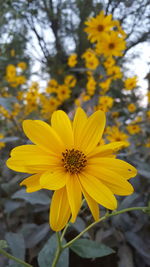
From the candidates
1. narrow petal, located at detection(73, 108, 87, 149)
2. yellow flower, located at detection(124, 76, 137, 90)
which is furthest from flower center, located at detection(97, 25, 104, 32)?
narrow petal, located at detection(73, 108, 87, 149)

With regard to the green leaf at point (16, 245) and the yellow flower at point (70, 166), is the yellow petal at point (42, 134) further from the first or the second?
the green leaf at point (16, 245)

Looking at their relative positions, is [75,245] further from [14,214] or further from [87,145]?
[14,214]

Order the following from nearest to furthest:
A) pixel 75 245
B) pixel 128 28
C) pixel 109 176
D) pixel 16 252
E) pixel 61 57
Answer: pixel 109 176 < pixel 75 245 < pixel 16 252 < pixel 128 28 < pixel 61 57

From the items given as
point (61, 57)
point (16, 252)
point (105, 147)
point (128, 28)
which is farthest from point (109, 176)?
point (61, 57)

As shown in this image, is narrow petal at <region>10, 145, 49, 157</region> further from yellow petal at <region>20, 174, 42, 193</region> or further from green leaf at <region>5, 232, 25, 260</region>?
green leaf at <region>5, 232, 25, 260</region>

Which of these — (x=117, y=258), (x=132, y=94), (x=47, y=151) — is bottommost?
(x=117, y=258)

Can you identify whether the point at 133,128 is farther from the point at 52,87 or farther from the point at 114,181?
the point at 114,181
